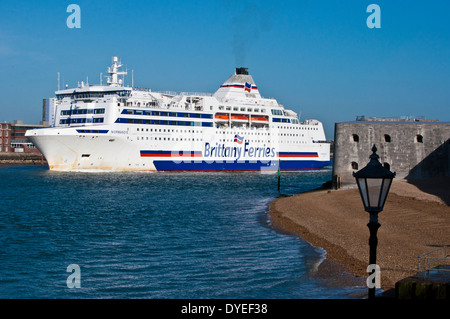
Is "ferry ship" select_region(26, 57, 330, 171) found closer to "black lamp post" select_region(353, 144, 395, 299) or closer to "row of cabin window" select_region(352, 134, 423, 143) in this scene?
"row of cabin window" select_region(352, 134, 423, 143)

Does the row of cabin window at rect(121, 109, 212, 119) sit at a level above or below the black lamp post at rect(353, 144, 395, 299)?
above

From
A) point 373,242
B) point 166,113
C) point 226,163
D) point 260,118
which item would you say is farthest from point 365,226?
point 260,118

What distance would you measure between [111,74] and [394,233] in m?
47.6

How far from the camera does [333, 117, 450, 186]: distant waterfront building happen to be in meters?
29.4

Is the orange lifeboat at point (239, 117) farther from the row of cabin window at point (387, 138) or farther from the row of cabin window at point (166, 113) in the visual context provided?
the row of cabin window at point (387, 138)

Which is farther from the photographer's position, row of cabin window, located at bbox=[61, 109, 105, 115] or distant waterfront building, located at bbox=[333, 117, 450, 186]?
row of cabin window, located at bbox=[61, 109, 105, 115]

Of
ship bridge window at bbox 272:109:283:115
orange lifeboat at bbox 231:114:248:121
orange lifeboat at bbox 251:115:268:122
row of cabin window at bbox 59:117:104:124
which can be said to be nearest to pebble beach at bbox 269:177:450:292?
row of cabin window at bbox 59:117:104:124

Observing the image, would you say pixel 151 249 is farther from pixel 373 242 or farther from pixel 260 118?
pixel 260 118

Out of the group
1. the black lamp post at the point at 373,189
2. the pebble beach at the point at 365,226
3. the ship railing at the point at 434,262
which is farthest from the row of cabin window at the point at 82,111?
the black lamp post at the point at 373,189

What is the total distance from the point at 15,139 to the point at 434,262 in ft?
347

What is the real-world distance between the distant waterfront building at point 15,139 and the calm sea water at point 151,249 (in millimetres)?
71505

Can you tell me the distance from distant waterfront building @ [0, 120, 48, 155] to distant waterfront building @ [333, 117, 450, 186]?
7691 cm
